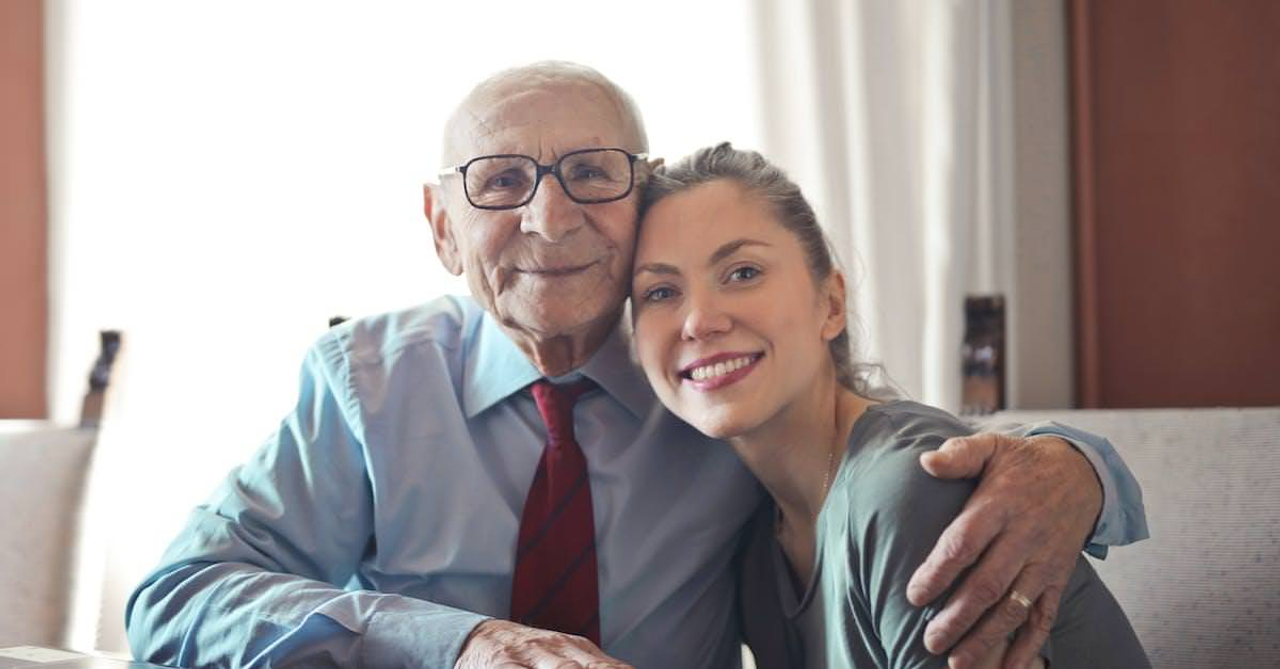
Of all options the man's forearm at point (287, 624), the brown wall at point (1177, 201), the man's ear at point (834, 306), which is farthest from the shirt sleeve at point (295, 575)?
the brown wall at point (1177, 201)

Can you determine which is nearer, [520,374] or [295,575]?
[295,575]

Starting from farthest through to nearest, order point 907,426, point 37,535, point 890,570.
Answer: point 37,535 → point 907,426 → point 890,570

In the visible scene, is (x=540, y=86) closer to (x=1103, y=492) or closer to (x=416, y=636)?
(x=416, y=636)

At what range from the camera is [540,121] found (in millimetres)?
1523

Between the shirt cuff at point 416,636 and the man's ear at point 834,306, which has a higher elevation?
the man's ear at point 834,306

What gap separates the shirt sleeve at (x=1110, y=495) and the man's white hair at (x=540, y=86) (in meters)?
0.60

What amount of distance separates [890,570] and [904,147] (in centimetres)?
154


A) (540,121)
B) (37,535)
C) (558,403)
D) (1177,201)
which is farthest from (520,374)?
(1177,201)

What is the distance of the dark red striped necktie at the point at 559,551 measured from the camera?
58.7 inches

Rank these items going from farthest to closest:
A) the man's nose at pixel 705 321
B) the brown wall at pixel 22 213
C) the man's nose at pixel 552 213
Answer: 1. the brown wall at pixel 22 213
2. the man's nose at pixel 552 213
3. the man's nose at pixel 705 321

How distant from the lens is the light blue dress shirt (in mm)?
1518

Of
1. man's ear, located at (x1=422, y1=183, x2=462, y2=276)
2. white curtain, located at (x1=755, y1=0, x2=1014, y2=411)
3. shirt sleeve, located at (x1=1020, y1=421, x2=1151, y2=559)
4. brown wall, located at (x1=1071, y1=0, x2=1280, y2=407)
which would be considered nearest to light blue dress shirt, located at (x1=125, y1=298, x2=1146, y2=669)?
man's ear, located at (x1=422, y1=183, x2=462, y2=276)

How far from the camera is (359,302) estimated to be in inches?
110

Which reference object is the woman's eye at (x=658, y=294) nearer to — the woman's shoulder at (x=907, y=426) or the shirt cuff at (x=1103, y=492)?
the woman's shoulder at (x=907, y=426)
